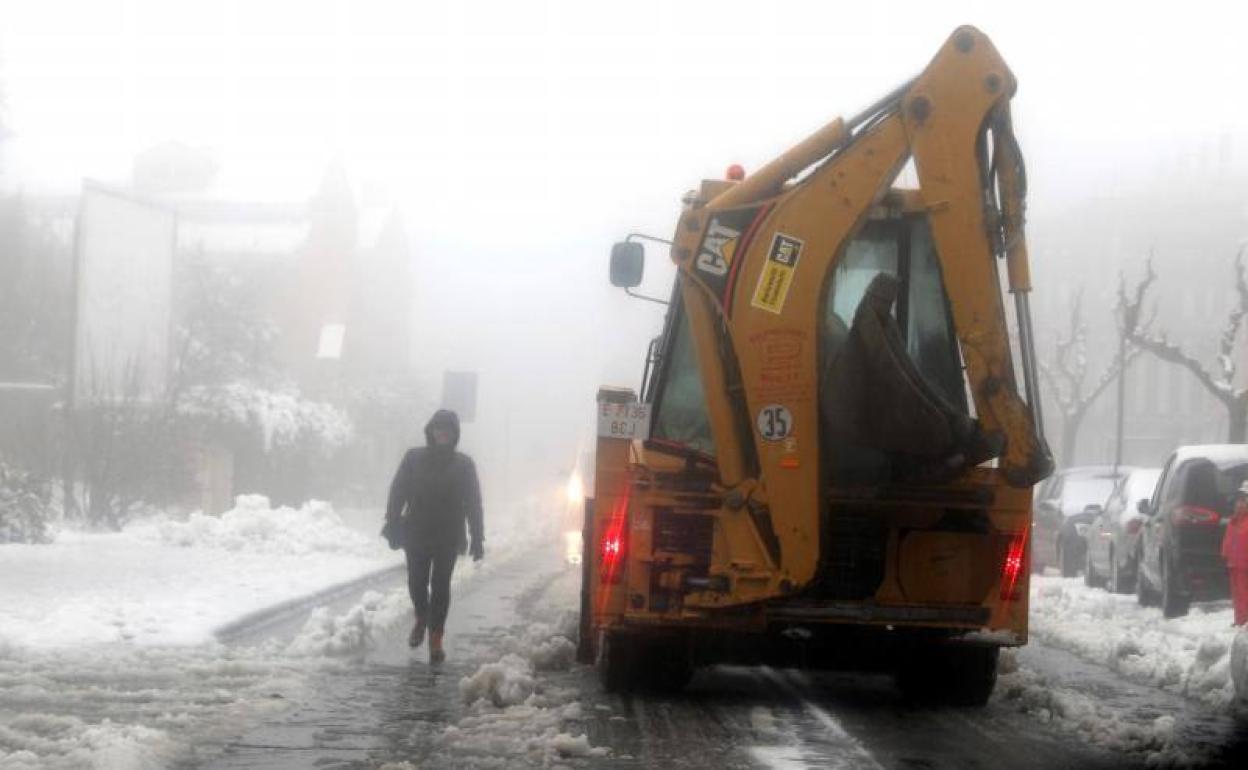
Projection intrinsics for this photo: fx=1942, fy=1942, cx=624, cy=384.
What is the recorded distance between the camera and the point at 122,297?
117 ft

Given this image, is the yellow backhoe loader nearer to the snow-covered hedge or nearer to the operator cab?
the operator cab

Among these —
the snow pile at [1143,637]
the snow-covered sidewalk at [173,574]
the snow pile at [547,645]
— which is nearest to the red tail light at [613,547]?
the snow pile at [547,645]

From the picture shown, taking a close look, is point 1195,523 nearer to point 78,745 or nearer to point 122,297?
point 78,745

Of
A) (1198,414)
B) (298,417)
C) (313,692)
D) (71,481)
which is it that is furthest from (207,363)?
(1198,414)

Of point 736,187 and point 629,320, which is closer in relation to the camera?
point 736,187

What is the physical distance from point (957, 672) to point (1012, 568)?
3.93 ft

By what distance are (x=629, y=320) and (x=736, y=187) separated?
73880 mm

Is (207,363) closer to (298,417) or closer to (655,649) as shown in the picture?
(298,417)

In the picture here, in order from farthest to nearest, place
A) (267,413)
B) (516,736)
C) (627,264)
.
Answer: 1. (267,413)
2. (627,264)
3. (516,736)

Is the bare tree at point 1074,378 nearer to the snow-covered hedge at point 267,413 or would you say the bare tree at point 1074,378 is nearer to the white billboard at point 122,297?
the snow-covered hedge at point 267,413

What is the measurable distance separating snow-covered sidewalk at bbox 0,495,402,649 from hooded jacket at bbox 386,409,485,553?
179 centimetres

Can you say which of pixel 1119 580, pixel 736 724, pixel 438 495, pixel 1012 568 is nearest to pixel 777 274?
pixel 1012 568

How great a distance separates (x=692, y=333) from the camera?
1081cm

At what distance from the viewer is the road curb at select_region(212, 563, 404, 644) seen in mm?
15164
